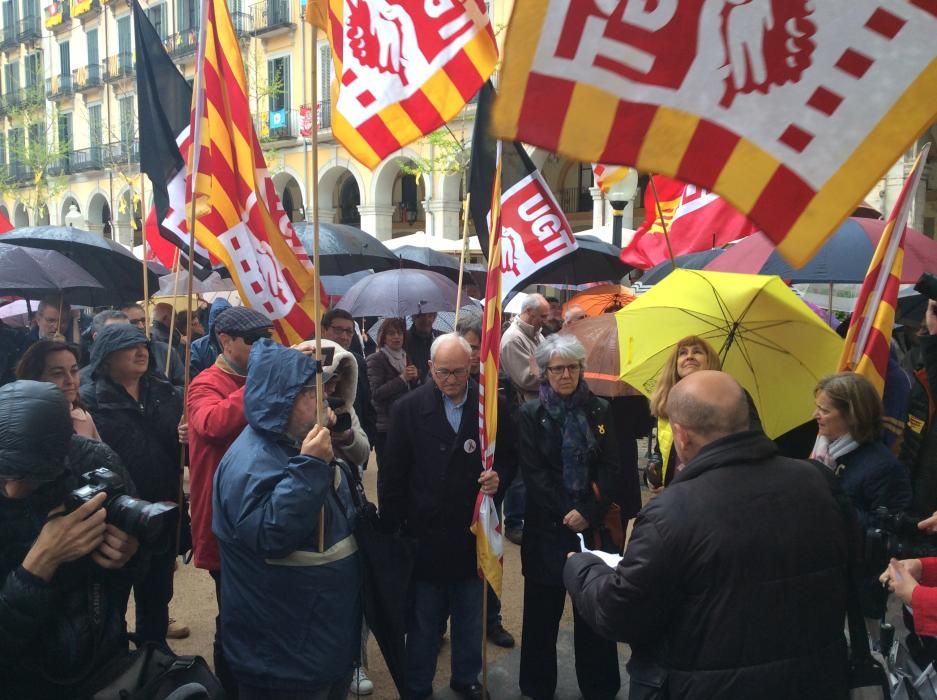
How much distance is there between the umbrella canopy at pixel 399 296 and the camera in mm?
6696

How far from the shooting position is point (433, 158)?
69.1ft

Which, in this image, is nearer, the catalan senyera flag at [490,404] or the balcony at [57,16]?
the catalan senyera flag at [490,404]

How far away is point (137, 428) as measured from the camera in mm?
3740

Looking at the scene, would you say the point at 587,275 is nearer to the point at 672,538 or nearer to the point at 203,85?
the point at 203,85

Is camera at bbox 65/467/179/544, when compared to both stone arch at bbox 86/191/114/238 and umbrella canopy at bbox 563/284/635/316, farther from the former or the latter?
stone arch at bbox 86/191/114/238

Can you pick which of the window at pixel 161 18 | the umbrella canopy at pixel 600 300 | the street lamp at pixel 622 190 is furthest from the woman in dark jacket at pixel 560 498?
the window at pixel 161 18

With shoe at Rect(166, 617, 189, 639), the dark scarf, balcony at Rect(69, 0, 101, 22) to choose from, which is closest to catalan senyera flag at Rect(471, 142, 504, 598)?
the dark scarf

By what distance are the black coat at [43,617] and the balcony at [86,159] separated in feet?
118

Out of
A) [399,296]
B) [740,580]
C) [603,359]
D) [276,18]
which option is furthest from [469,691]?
[276,18]

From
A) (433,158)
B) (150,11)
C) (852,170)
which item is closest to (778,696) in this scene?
(852,170)

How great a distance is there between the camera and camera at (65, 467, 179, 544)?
184cm

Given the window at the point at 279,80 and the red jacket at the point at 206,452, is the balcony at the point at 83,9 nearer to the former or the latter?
the window at the point at 279,80

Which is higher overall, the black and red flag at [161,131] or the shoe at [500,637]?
the black and red flag at [161,131]

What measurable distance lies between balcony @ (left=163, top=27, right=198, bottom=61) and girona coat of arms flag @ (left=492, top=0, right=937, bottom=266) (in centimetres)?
3036
